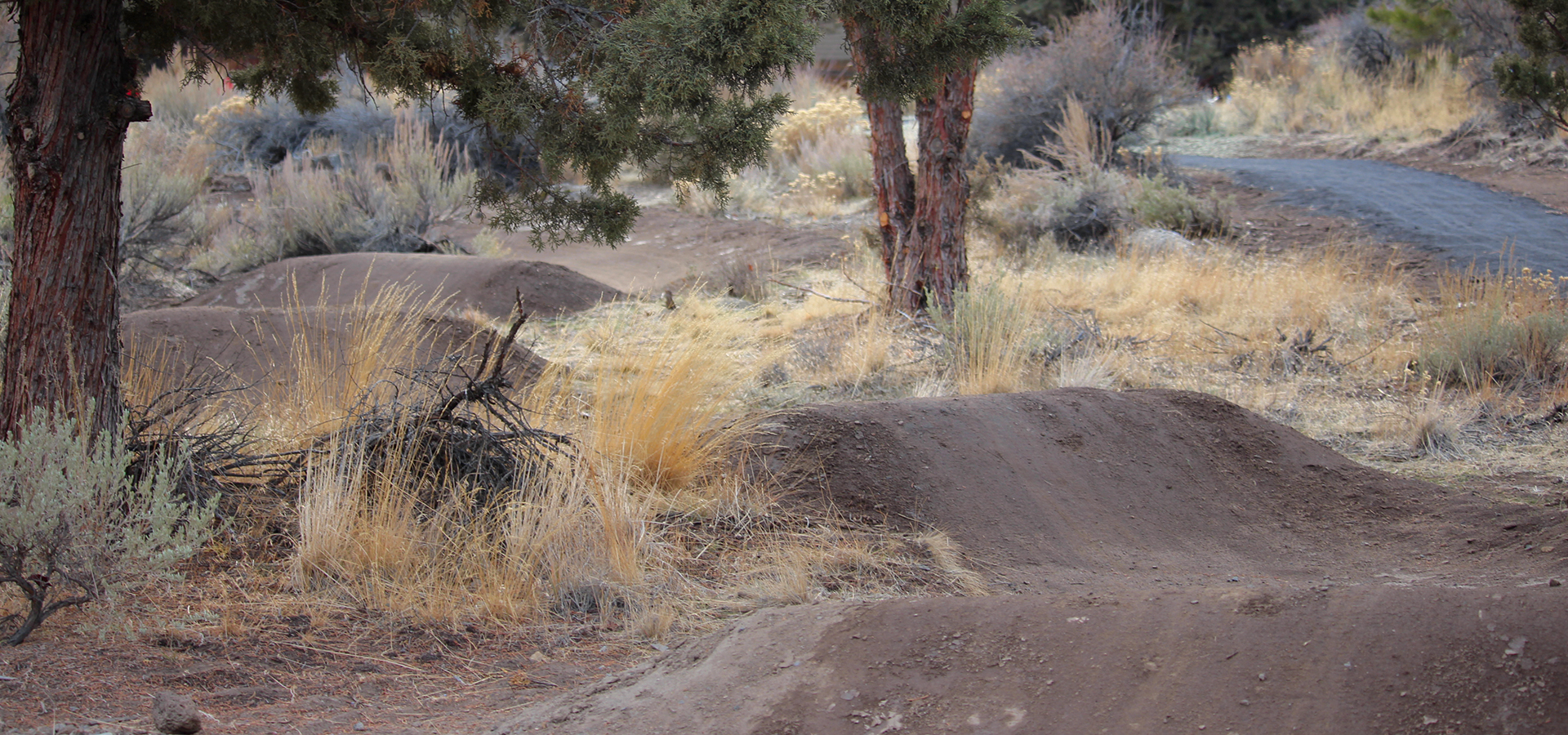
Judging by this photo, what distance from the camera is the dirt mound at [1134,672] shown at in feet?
8.12

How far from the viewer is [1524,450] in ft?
17.8

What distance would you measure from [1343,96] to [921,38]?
17.6 m

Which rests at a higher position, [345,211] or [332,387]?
[345,211]

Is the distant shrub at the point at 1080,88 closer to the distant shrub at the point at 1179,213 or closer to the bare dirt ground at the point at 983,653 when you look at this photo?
the distant shrub at the point at 1179,213

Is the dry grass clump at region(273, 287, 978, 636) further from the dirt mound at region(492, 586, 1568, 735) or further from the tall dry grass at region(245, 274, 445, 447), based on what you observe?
the dirt mound at region(492, 586, 1568, 735)

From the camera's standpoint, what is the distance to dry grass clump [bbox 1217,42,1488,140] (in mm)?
15352

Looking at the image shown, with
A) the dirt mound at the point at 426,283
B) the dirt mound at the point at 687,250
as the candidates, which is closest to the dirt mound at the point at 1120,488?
the dirt mound at the point at 426,283

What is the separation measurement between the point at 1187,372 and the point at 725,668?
4964mm

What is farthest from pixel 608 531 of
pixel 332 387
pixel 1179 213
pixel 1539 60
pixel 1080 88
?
pixel 1080 88

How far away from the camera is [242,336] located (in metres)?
5.95

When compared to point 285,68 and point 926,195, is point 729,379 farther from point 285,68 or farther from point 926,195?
point 926,195

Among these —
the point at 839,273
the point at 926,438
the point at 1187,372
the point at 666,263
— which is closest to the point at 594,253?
the point at 666,263

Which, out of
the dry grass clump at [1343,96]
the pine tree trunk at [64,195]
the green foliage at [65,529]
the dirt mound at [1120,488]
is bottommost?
the dirt mound at [1120,488]

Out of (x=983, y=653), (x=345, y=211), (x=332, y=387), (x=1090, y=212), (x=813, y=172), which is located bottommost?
(x=983, y=653)
